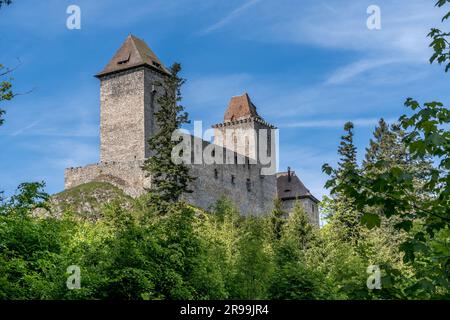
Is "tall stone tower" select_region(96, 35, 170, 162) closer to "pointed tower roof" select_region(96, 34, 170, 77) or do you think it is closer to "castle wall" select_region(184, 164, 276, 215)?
"pointed tower roof" select_region(96, 34, 170, 77)

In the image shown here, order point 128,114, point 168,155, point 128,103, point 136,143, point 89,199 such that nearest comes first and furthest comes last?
point 168,155
point 89,199
point 136,143
point 128,114
point 128,103

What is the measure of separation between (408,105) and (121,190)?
53446 millimetres

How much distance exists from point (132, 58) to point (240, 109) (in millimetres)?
23294

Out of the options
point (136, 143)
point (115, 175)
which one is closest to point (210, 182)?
point (136, 143)

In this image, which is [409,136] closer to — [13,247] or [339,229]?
[13,247]

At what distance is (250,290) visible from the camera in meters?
23.8

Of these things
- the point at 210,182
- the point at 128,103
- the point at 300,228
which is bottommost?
the point at 300,228

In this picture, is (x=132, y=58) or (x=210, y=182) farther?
(x=132, y=58)

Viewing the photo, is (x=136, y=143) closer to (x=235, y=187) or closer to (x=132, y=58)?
(x=132, y=58)

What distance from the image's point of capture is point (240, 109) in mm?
88375

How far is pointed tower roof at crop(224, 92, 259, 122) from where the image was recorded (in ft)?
286

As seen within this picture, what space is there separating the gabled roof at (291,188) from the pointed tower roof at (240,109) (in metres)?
9.01

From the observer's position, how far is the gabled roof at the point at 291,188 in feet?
277

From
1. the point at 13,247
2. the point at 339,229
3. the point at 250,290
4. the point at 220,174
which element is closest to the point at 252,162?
the point at 220,174
